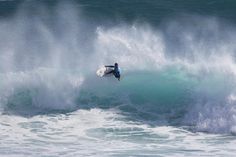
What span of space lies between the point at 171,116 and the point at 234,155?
16.6ft

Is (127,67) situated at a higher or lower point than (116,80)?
higher

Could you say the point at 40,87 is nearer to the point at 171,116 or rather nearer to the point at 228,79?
the point at 171,116

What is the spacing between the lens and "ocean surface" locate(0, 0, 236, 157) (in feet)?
68.9

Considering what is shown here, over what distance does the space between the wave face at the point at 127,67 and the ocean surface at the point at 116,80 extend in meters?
0.05

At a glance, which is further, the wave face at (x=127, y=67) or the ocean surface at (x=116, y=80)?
the wave face at (x=127, y=67)

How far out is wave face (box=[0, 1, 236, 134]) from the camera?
24250mm

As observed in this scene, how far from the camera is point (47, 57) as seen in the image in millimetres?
28062

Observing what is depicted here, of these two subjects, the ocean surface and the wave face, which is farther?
the wave face

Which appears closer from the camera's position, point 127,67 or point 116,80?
point 116,80

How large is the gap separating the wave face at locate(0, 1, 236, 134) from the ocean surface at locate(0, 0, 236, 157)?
5cm

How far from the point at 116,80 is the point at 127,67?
111cm

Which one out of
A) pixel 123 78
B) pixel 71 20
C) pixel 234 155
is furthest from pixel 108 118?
pixel 71 20

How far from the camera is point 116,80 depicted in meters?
27.0

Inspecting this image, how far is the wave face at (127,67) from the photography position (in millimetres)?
24250
